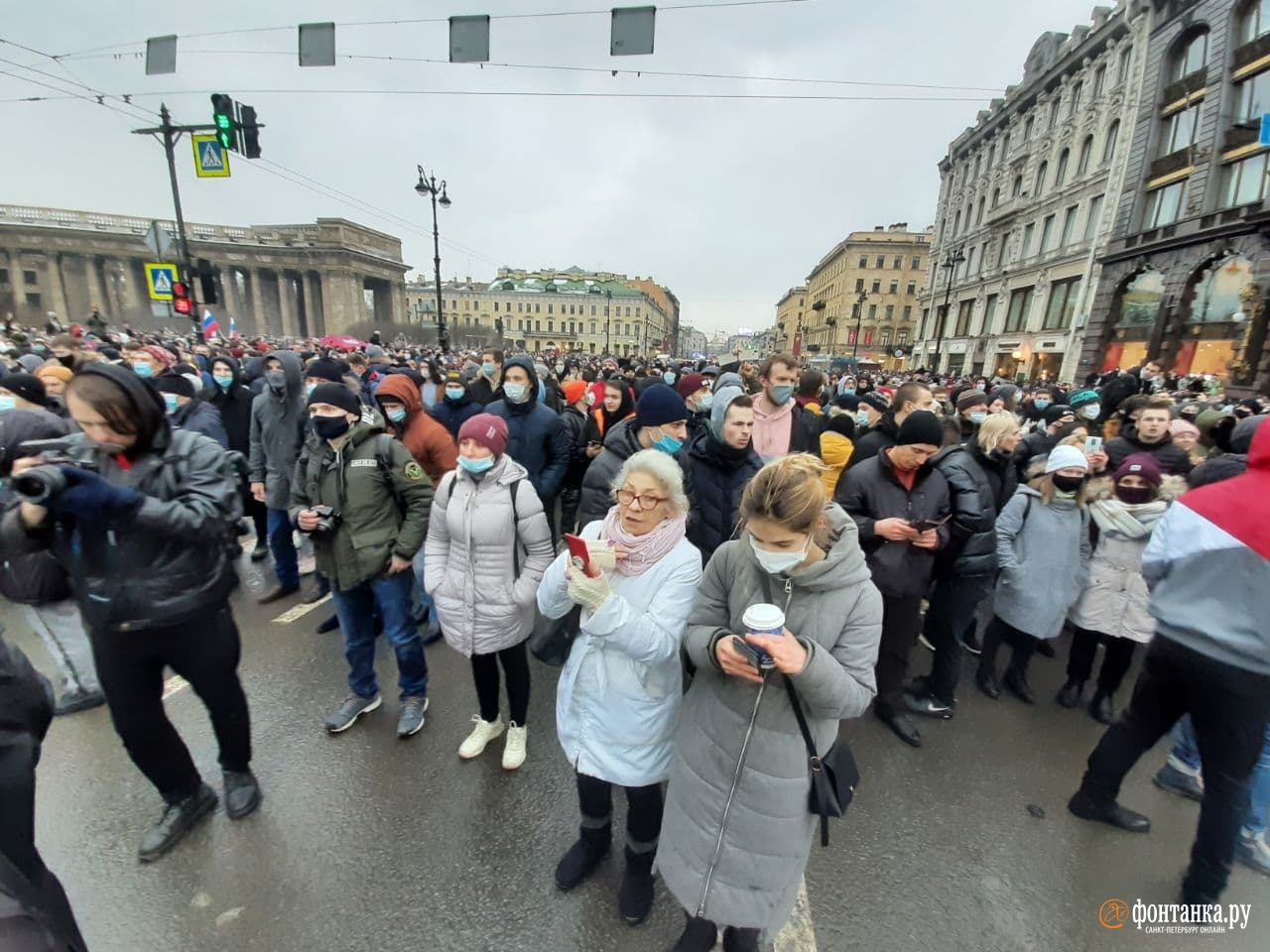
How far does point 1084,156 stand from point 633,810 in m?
41.9

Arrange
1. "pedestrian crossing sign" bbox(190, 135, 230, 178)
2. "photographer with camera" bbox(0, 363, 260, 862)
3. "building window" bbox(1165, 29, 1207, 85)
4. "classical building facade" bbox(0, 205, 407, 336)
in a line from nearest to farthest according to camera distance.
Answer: "photographer with camera" bbox(0, 363, 260, 862) → "pedestrian crossing sign" bbox(190, 135, 230, 178) → "building window" bbox(1165, 29, 1207, 85) → "classical building facade" bbox(0, 205, 407, 336)

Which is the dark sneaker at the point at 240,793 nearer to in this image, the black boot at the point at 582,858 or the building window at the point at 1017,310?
the black boot at the point at 582,858

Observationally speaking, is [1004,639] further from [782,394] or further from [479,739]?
[479,739]

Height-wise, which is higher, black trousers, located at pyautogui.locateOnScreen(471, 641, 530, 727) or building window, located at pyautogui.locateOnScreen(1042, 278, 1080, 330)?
building window, located at pyautogui.locateOnScreen(1042, 278, 1080, 330)

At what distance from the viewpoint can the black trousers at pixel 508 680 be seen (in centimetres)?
Result: 305

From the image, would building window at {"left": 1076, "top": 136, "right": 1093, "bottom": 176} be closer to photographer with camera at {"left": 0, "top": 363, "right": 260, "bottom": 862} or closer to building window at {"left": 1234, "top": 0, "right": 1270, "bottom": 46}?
building window at {"left": 1234, "top": 0, "right": 1270, "bottom": 46}

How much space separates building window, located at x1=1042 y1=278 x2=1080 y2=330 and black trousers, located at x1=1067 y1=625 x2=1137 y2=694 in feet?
111

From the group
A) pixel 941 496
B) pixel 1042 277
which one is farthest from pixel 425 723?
pixel 1042 277

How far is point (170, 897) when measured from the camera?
2.29 meters

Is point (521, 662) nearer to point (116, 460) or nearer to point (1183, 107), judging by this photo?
point (116, 460)

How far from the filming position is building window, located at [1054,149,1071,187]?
101 ft

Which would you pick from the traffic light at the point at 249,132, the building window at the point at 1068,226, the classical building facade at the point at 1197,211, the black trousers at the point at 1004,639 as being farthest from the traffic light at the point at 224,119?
the building window at the point at 1068,226

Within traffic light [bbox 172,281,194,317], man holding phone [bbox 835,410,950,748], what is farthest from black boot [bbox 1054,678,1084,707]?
traffic light [bbox 172,281,194,317]

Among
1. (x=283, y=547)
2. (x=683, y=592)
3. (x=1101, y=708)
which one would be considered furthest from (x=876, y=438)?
(x=283, y=547)
